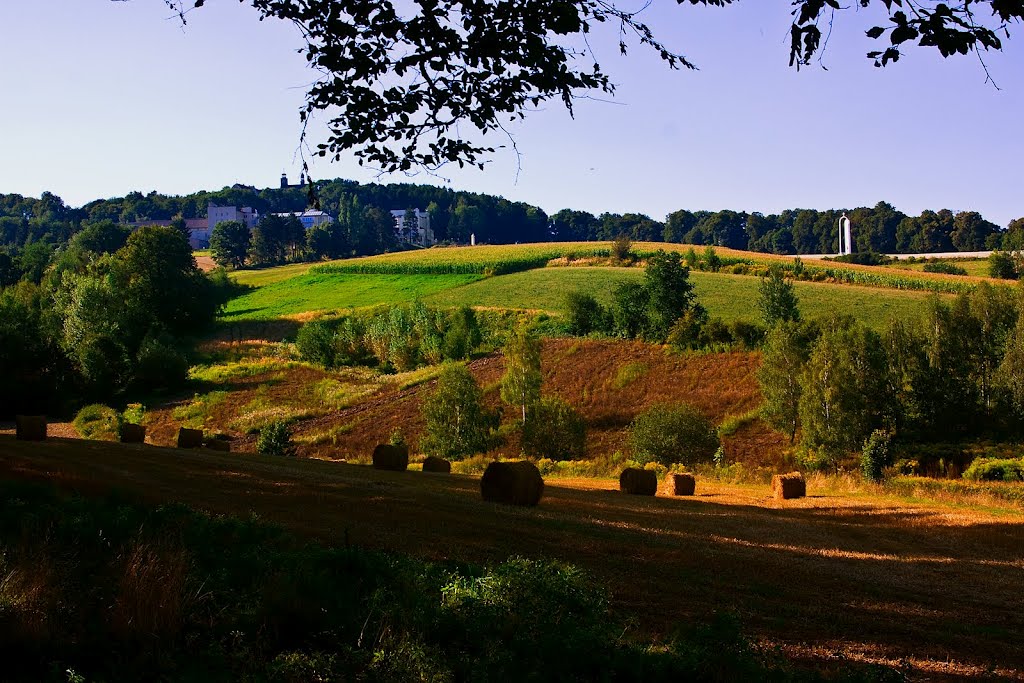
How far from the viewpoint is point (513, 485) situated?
61.5ft

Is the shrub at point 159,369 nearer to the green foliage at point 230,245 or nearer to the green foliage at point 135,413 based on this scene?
the green foliage at point 135,413

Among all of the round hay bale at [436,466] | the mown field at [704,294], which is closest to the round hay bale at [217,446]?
the round hay bale at [436,466]

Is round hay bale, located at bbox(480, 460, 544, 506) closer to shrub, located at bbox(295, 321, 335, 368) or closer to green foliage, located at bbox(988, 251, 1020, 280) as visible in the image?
shrub, located at bbox(295, 321, 335, 368)

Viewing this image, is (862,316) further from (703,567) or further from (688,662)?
(688,662)

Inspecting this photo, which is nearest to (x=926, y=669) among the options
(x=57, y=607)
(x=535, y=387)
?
(x=57, y=607)

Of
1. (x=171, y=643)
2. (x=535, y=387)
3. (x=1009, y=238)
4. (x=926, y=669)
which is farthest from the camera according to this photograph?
(x=1009, y=238)

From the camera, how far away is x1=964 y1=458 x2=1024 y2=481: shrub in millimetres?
33938

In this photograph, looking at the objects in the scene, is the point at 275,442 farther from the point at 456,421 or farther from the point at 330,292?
the point at 330,292

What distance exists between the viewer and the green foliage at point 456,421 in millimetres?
45594

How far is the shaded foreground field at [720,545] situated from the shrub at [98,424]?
20.2m

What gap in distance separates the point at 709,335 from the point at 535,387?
2308cm

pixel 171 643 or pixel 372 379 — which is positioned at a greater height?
Answer: pixel 171 643

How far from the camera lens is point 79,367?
6881cm

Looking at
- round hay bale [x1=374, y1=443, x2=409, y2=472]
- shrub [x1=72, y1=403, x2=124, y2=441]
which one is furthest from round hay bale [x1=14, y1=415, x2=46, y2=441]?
round hay bale [x1=374, y1=443, x2=409, y2=472]
